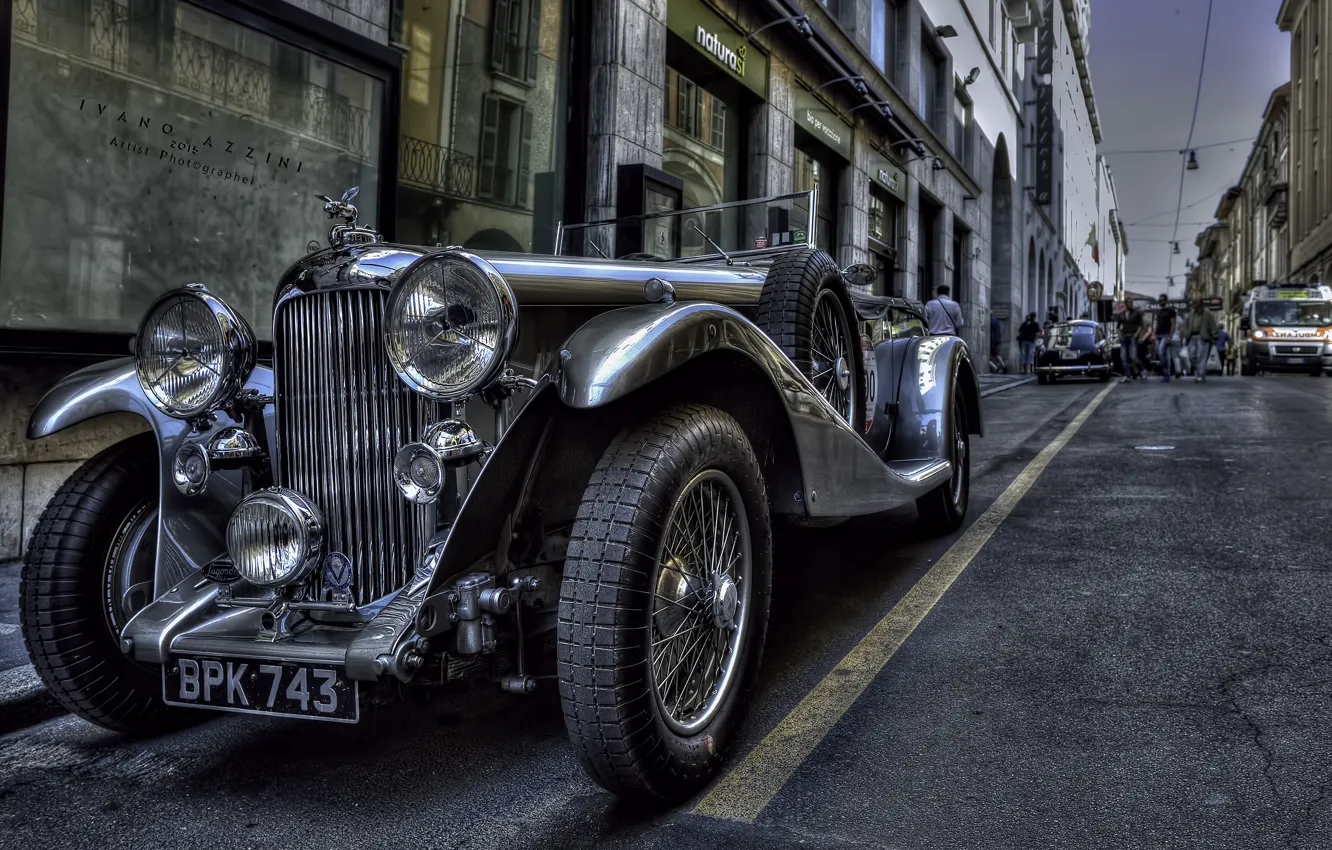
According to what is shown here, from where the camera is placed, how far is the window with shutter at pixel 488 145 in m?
8.44

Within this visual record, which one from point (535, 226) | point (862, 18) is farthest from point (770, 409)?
point (862, 18)

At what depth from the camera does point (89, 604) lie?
8.73 feet

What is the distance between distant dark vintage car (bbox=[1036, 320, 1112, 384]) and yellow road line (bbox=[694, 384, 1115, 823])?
730 inches

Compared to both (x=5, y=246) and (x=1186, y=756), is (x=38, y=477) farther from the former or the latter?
(x=1186, y=756)

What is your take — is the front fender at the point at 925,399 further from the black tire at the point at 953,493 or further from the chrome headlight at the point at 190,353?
the chrome headlight at the point at 190,353

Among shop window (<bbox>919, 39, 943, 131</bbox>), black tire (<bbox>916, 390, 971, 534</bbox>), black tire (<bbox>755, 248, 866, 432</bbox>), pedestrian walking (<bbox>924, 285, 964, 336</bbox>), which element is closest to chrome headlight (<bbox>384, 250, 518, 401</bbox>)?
black tire (<bbox>755, 248, 866, 432</bbox>)

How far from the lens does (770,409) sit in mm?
2916

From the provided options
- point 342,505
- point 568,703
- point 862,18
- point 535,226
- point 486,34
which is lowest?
point 568,703

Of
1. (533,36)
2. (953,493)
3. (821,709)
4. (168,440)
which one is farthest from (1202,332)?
(168,440)

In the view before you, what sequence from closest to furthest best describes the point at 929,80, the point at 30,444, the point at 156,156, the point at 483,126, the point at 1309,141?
the point at 30,444
the point at 156,156
the point at 483,126
the point at 929,80
the point at 1309,141

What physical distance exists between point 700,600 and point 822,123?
14474mm

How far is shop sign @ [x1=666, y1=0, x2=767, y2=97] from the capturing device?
447 inches

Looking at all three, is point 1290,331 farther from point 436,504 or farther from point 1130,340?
point 436,504

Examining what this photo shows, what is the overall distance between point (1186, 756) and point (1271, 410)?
1129cm
